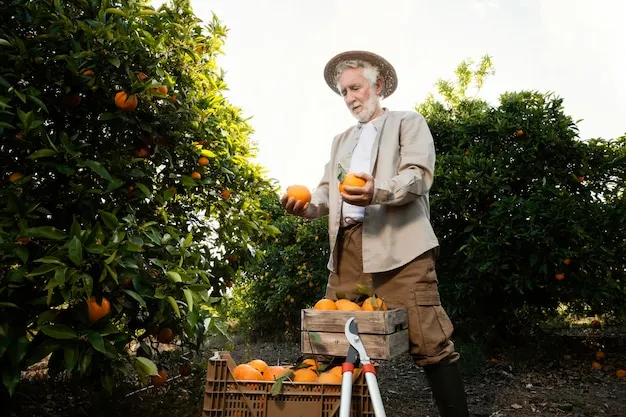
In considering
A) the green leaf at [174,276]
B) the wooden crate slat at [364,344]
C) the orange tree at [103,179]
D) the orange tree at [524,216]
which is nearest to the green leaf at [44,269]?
the orange tree at [103,179]

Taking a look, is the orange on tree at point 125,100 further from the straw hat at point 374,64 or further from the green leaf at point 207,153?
the straw hat at point 374,64

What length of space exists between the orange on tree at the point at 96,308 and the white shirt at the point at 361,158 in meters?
1.14

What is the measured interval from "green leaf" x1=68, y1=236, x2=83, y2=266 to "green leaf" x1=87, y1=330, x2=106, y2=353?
0.29 meters

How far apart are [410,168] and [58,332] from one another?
1588 mm

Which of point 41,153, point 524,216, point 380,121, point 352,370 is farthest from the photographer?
point 524,216

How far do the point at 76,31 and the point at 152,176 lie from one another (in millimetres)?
859

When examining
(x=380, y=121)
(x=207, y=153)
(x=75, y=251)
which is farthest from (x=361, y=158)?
(x=75, y=251)

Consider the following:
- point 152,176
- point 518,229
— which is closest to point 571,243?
point 518,229

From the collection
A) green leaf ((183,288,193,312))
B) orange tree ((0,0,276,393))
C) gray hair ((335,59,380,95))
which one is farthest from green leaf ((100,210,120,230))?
gray hair ((335,59,380,95))

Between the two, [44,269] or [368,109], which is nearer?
[44,269]

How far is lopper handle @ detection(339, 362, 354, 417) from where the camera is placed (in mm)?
1560

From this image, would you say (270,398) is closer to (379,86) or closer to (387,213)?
(387,213)

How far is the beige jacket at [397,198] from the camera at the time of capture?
216 cm

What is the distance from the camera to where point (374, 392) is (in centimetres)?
159
